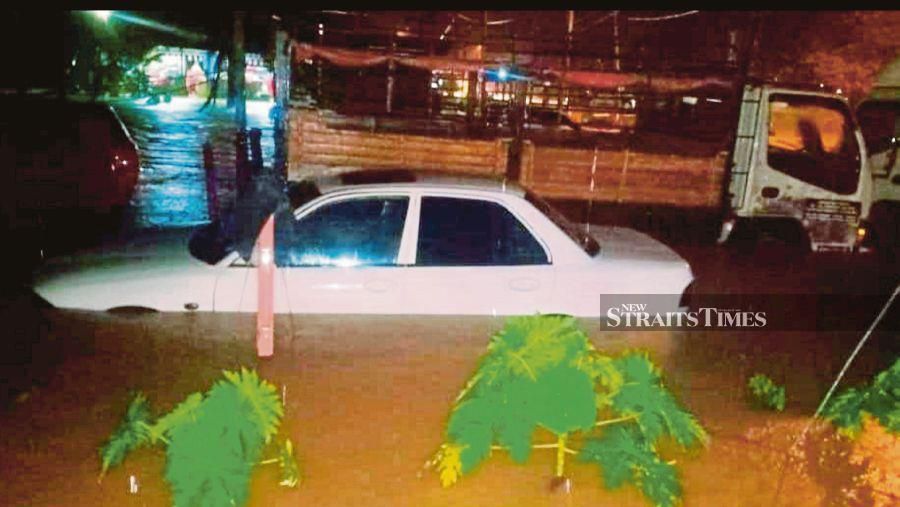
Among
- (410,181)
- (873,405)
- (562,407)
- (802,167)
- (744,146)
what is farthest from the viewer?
(744,146)

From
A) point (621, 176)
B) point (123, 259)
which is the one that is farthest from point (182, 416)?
point (621, 176)

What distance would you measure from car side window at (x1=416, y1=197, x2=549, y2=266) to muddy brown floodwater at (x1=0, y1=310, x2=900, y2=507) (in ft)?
1.49

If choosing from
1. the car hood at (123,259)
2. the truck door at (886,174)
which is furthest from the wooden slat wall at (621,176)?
the car hood at (123,259)

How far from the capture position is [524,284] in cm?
555

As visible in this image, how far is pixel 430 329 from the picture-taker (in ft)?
19.1

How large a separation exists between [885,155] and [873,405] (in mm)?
8019

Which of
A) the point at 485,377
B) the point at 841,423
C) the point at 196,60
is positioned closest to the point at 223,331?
the point at 485,377

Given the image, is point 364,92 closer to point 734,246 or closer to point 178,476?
point 734,246

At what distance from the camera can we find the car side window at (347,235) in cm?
546

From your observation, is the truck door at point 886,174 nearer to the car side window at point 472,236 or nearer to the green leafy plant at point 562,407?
the car side window at point 472,236

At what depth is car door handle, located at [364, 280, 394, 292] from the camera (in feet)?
17.7

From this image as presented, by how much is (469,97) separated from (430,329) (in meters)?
9.11

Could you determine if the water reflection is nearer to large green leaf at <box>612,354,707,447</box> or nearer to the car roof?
the car roof

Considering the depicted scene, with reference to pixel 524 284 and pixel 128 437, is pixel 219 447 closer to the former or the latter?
pixel 128 437
